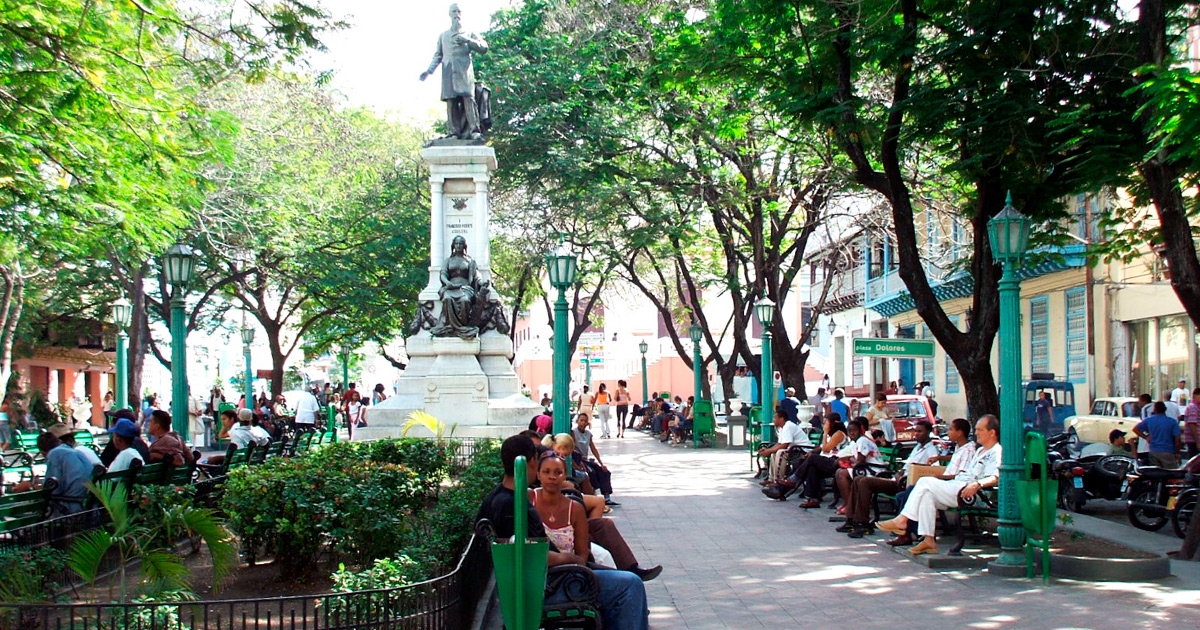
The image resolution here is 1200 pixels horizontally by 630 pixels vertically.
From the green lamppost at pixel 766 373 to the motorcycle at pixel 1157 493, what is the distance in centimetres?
945

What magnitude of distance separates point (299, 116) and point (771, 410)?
17.4 m

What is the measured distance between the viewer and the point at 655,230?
93.8 feet

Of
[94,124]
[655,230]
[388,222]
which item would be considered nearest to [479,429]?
[655,230]

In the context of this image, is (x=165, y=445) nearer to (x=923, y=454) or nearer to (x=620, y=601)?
(x=620, y=601)

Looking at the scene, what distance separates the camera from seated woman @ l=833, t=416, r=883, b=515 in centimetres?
1448

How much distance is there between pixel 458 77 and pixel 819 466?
12.6 m

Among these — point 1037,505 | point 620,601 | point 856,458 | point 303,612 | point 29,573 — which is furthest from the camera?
point 856,458

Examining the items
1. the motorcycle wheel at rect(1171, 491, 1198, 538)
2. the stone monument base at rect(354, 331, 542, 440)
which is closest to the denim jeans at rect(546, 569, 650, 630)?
the motorcycle wheel at rect(1171, 491, 1198, 538)

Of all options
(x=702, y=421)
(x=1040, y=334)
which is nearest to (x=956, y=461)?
(x=702, y=421)

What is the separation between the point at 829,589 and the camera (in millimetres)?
10125

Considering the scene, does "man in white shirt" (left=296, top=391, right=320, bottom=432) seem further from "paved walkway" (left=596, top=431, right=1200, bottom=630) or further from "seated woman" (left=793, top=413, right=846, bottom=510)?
"paved walkway" (left=596, top=431, right=1200, bottom=630)

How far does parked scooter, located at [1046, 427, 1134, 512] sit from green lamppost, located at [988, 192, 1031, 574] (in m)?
4.46

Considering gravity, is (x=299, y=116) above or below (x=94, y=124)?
above

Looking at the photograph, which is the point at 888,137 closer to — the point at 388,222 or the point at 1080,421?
the point at 1080,421
